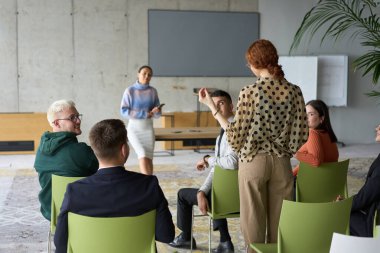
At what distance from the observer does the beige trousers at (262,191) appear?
3.29 meters

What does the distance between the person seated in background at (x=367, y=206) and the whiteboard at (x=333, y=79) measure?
7.79 metres

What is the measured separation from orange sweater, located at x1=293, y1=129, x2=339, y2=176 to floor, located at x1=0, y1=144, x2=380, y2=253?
0.94 m

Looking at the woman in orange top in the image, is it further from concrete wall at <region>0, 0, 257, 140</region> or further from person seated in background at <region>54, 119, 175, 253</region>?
concrete wall at <region>0, 0, 257, 140</region>

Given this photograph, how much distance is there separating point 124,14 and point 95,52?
92cm

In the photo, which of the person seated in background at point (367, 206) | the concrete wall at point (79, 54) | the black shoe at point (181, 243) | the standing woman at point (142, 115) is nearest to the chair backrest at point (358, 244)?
the person seated in background at point (367, 206)

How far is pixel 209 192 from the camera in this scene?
13.7 feet

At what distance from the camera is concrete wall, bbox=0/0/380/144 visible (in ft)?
33.6

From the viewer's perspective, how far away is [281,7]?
11.2m

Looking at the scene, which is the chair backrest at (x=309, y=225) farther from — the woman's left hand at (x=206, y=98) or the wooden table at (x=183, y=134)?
the wooden table at (x=183, y=134)

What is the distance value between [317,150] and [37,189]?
13.1ft

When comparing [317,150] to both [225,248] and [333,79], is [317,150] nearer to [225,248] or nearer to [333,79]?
[225,248]

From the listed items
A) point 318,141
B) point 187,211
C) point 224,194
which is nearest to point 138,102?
point 187,211

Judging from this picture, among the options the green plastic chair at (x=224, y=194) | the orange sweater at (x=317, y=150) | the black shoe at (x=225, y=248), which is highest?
the orange sweater at (x=317, y=150)

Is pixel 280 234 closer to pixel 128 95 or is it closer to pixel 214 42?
pixel 128 95
